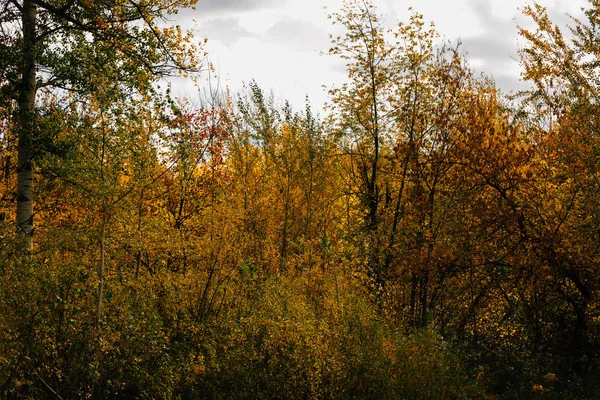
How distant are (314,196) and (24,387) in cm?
1371

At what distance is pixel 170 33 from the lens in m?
9.62

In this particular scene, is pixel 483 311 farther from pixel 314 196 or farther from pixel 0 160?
pixel 0 160

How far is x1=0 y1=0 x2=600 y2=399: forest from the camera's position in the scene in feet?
27.2

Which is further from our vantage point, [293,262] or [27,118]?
[293,262]

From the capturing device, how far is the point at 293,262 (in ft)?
46.1

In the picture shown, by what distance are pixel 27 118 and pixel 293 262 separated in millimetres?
6632

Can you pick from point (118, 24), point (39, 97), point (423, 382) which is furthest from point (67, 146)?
point (423, 382)

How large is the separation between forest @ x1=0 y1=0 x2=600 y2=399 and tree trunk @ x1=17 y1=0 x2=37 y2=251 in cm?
4

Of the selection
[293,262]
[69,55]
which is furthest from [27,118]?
[293,262]

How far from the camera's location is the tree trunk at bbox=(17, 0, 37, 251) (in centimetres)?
997

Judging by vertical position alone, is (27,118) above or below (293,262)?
above

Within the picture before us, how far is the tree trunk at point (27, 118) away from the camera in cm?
997

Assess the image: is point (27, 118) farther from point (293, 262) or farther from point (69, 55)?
point (293, 262)

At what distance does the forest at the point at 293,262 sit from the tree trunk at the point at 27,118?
4 centimetres
